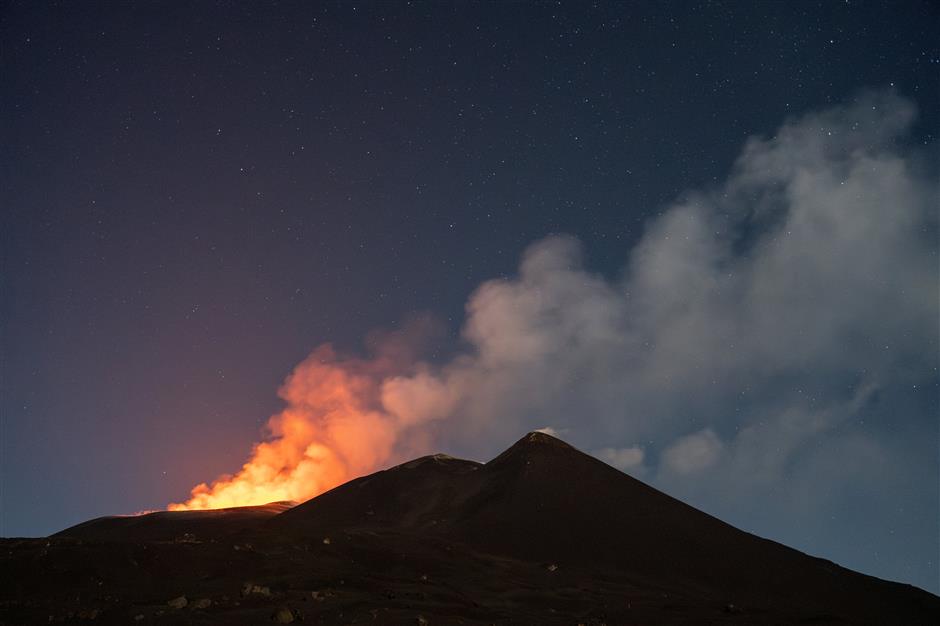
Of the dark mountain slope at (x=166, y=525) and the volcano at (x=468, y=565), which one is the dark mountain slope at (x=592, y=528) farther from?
the dark mountain slope at (x=166, y=525)

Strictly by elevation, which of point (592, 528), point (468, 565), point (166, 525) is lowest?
point (166, 525)

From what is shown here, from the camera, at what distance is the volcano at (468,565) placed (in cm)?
1947

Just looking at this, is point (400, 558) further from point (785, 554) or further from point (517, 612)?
point (785, 554)

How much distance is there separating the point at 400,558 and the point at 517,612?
426 inches

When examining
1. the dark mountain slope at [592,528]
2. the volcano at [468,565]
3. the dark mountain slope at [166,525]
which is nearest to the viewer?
the volcano at [468,565]

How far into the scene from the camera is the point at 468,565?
31.9 metres

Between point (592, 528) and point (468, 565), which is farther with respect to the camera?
point (592, 528)

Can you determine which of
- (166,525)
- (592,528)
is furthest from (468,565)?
(166,525)

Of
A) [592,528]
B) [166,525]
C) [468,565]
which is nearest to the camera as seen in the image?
[468,565]

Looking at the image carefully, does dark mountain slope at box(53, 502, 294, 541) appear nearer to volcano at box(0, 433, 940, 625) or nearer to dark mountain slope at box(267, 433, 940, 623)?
volcano at box(0, 433, 940, 625)

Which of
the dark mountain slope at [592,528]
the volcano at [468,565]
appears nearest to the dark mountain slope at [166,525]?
the volcano at [468,565]

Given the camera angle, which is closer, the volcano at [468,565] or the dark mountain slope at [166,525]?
the volcano at [468,565]

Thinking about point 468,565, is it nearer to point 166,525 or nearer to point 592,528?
point 592,528

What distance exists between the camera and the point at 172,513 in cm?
7288
